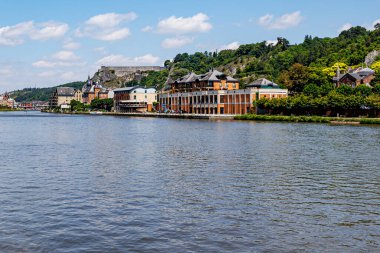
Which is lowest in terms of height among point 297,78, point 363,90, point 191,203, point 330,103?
point 191,203

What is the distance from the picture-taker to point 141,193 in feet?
87.2

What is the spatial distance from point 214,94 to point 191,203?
12198 cm

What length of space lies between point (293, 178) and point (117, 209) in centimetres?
1347

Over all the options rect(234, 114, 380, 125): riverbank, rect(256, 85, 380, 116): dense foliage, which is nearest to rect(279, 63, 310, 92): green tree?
rect(256, 85, 380, 116): dense foliage

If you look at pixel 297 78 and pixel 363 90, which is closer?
pixel 363 90

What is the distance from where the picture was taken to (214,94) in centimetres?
14525

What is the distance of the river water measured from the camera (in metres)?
18.1

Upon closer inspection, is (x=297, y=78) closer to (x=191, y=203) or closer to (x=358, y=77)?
(x=358, y=77)

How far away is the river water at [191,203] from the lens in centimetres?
1811

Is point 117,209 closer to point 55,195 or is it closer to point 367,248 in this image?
point 55,195

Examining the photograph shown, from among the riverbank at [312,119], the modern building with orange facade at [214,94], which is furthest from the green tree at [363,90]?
the riverbank at [312,119]

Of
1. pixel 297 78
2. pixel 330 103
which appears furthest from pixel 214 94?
pixel 330 103

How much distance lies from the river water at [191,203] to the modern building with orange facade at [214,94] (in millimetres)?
89003

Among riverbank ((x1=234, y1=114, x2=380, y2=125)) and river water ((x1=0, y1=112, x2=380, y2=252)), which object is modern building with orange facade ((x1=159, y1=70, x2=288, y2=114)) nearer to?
riverbank ((x1=234, y1=114, x2=380, y2=125))
